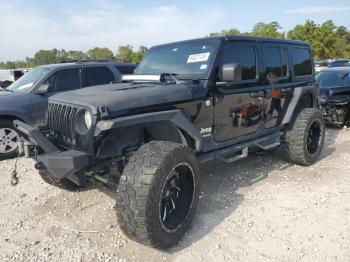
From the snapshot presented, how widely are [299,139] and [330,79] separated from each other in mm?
5062

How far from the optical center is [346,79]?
31.0 feet

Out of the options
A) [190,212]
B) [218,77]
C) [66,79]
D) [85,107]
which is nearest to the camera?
[85,107]

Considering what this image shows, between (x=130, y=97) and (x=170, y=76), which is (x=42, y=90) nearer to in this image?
(x=170, y=76)

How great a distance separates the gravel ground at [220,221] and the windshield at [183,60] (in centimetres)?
165

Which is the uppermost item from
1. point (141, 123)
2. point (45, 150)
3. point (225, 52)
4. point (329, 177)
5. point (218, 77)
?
point (225, 52)

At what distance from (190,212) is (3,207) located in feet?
8.10

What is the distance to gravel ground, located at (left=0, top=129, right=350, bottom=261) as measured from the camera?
329 centimetres

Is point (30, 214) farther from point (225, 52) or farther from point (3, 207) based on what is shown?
point (225, 52)

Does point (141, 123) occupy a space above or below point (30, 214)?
above

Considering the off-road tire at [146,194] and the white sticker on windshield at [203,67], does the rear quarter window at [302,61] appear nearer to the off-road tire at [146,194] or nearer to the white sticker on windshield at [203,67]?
the white sticker on windshield at [203,67]

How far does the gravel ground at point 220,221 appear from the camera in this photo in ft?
10.8

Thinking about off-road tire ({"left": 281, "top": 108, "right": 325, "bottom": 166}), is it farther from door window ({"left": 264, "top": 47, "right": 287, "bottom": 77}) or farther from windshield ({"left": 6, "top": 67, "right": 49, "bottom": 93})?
windshield ({"left": 6, "top": 67, "right": 49, "bottom": 93})

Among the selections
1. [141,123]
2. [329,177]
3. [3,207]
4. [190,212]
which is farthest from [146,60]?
[329,177]

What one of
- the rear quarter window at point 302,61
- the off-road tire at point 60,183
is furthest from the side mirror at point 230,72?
the off-road tire at point 60,183
